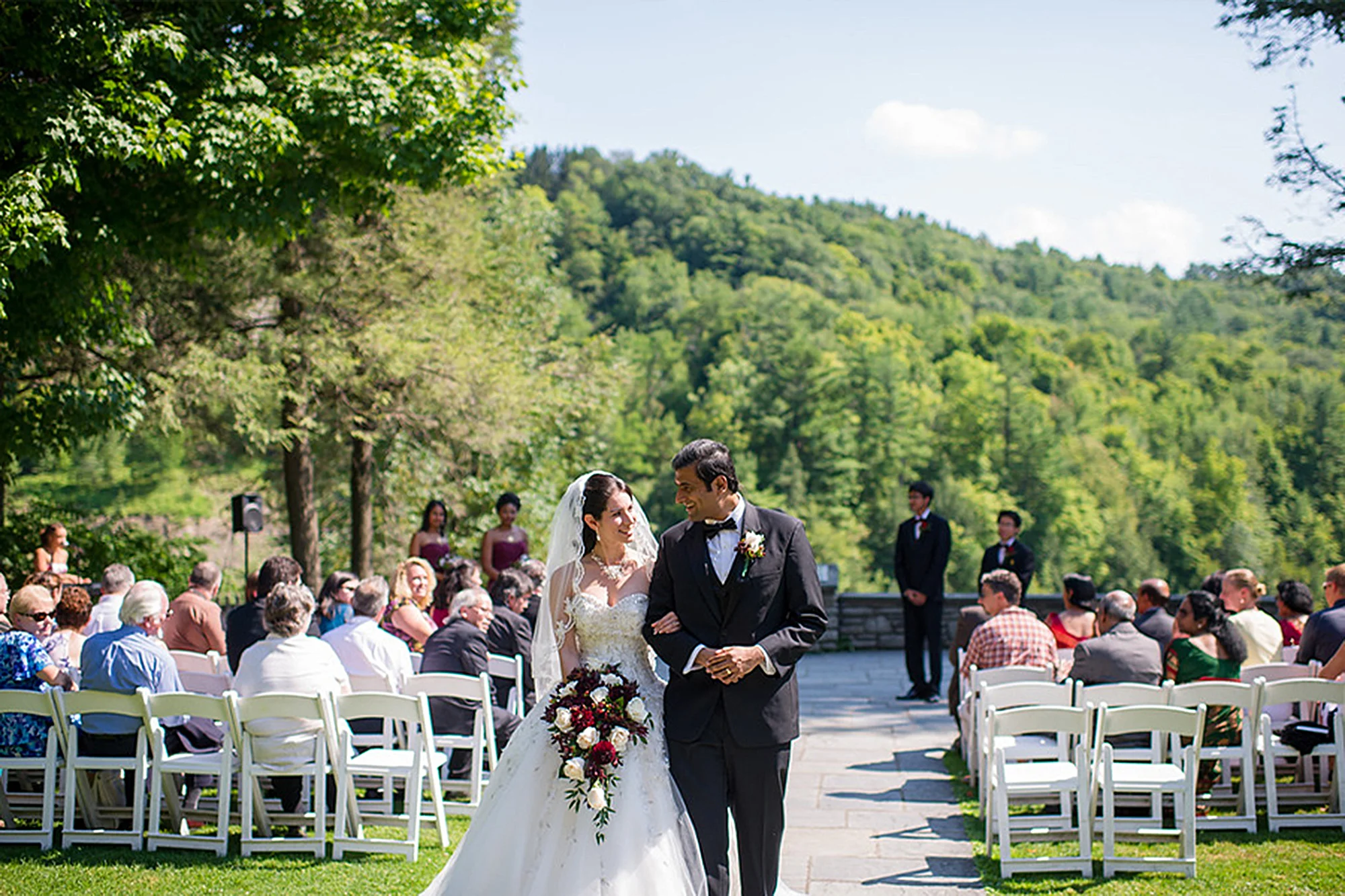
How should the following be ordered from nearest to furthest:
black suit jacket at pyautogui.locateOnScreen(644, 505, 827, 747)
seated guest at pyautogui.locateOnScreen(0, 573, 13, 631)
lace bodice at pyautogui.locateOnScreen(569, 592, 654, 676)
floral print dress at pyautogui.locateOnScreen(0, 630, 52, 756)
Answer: black suit jacket at pyautogui.locateOnScreen(644, 505, 827, 747) → lace bodice at pyautogui.locateOnScreen(569, 592, 654, 676) → floral print dress at pyautogui.locateOnScreen(0, 630, 52, 756) → seated guest at pyautogui.locateOnScreen(0, 573, 13, 631)

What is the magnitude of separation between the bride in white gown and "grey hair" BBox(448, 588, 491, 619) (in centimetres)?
233

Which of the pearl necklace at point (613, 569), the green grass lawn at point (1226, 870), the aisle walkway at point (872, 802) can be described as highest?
the pearl necklace at point (613, 569)

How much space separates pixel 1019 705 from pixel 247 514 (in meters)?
9.19

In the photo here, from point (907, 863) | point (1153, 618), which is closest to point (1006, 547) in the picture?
point (1153, 618)

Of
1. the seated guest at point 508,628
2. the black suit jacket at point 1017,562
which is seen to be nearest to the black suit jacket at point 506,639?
the seated guest at point 508,628

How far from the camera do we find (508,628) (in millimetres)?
7770

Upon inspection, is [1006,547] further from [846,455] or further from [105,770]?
[846,455]

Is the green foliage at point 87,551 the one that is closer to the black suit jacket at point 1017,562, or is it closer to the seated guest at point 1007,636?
the black suit jacket at point 1017,562

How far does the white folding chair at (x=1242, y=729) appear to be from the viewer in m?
6.11

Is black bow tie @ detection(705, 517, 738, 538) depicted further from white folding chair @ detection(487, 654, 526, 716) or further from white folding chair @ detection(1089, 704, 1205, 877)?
white folding chair @ detection(487, 654, 526, 716)

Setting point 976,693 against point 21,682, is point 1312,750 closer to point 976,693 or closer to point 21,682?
point 976,693

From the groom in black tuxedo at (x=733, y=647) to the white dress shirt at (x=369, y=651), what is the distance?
9.82 feet

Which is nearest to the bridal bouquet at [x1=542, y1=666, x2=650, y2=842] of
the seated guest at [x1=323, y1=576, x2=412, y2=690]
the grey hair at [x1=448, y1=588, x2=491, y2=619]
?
the seated guest at [x1=323, y1=576, x2=412, y2=690]

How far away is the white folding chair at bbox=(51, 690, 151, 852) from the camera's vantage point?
19.6 ft
